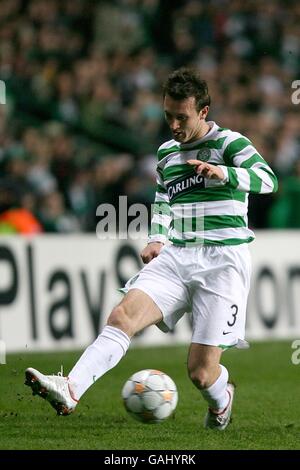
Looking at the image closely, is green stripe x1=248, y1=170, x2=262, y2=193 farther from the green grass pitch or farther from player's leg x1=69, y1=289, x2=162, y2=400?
the green grass pitch

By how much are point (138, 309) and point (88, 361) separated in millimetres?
422

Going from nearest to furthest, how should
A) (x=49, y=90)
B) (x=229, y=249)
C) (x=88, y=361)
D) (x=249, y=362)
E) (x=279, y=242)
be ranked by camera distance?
(x=88, y=361) < (x=229, y=249) < (x=249, y=362) < (x=279, y=242) < (x=49, y=90)

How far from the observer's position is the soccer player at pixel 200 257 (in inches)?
241

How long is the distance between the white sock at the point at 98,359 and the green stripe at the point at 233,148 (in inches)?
46.2

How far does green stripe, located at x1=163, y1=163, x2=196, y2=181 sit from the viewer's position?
253 inches

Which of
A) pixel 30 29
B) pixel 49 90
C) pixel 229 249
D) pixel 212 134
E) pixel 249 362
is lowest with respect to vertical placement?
pixel 249 362

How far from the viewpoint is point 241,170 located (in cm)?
604

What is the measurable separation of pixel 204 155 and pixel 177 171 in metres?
0.22

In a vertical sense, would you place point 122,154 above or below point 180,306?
above

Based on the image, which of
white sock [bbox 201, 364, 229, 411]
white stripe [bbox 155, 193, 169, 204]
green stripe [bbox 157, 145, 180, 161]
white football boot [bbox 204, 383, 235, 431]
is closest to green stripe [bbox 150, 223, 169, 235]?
white stripe [bbox 155, 193, 169, 204]

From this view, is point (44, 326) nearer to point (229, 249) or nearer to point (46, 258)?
point (46, 258)

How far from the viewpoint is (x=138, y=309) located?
20.2 ft

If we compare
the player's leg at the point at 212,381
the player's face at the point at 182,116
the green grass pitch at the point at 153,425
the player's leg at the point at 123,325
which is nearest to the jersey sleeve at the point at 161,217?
the player's leg at the point at 123,325

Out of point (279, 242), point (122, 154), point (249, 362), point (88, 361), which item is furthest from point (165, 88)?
point (122, 154)
